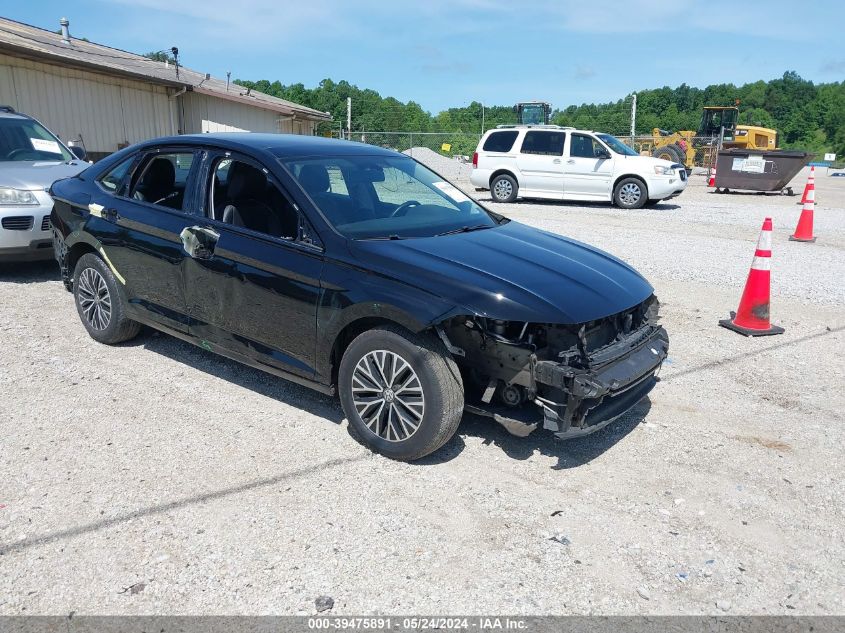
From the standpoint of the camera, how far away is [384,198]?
4.61 m

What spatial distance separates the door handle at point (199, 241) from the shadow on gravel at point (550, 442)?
1.94 meters

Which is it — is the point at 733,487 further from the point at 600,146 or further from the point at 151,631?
the point at 600,146

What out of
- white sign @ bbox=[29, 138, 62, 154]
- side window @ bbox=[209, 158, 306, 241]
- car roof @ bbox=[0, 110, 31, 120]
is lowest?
side window @ bbox=[209, 158, 306, 241]

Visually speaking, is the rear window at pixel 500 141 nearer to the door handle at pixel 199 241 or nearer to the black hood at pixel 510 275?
the black hood at pixel 510 275

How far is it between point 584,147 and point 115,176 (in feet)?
45.4

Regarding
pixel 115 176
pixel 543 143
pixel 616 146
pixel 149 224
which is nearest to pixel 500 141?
pixel 543 143

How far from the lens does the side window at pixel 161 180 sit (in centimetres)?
488

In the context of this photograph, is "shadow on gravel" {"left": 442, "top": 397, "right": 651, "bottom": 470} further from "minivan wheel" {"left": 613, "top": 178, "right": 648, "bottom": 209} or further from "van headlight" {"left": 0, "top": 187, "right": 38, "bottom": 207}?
"minivan wheel" {"left": 613, "top": 178, "right": 648, "bottom": 209}

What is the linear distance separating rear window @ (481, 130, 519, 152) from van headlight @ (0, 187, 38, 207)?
12.9 m

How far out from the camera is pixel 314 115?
96.0 ft

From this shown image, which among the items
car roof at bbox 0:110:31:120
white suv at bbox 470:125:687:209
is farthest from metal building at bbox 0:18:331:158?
white suv at bbox 470:125:687:209

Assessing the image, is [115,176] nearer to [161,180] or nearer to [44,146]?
[161,180]

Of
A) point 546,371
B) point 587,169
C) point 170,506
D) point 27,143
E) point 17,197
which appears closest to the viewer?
point 170,506

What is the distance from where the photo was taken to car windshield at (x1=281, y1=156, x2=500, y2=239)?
417 centimetres
